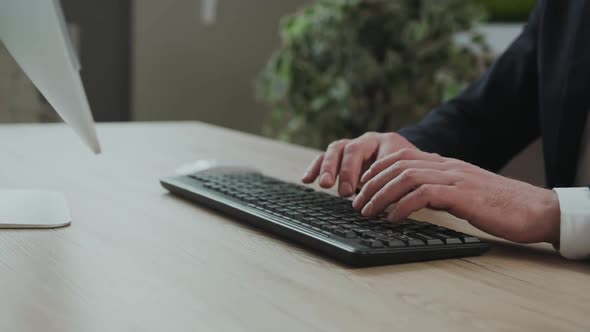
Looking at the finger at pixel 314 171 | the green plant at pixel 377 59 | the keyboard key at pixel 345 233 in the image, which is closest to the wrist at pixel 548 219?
the keyboard key at pixel 345 233

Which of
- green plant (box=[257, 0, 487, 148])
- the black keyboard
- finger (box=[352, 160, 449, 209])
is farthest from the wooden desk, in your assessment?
green plant (box=[257, 0, 487, 148])

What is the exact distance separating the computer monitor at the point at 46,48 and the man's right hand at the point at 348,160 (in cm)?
32

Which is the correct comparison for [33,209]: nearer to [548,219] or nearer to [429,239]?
[429,239]

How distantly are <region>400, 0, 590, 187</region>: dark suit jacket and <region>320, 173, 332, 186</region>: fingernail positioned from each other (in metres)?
0.28

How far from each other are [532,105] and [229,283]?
97cm

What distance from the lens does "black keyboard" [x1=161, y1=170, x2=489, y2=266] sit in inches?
29.6

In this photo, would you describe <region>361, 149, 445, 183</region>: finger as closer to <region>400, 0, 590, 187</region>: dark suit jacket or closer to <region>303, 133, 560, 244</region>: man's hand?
<region>303, 133, 560, 244</region>: man's hand

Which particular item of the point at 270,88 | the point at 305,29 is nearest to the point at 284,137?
the point at 270,88

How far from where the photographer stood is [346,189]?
1013 millimetres

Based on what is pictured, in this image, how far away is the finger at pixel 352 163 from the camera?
3.34ft

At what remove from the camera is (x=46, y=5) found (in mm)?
875

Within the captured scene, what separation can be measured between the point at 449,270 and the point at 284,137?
9.15 feet

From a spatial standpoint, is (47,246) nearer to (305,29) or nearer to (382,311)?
(382,311)

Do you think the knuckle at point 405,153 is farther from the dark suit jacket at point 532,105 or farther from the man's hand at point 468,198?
the dark suit jacket at point 532,105
